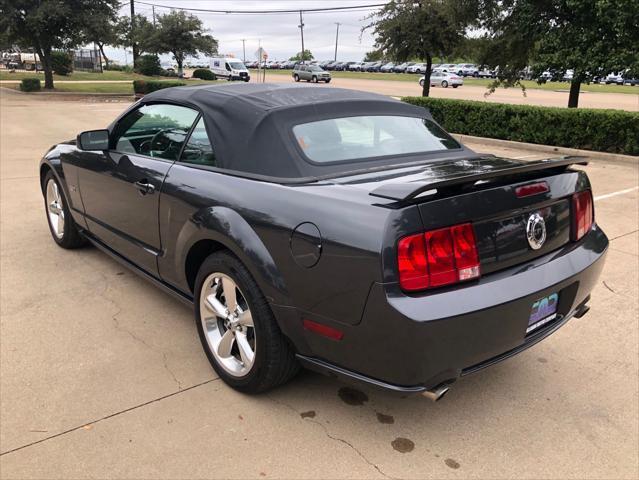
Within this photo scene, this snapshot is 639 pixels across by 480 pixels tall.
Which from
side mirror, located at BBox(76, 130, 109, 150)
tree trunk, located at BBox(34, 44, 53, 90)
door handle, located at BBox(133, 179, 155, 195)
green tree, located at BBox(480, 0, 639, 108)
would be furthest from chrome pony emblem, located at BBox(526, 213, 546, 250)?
tree trunk, located at BBox(34, 44, 53, 90)

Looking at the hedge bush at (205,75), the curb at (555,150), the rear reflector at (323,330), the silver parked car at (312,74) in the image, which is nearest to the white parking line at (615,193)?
the curb at (555,150)

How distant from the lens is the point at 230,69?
48.1m

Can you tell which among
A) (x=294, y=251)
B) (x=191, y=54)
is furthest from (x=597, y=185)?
(x=191, y=54)

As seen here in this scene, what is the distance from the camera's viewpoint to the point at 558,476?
231cm

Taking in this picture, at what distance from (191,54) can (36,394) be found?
48.0 metres

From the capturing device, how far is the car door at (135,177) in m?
3.39

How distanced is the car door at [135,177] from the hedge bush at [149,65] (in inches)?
1867

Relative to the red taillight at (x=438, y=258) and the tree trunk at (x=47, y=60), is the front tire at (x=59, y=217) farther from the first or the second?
the tree trunk at (x=47, y=60)

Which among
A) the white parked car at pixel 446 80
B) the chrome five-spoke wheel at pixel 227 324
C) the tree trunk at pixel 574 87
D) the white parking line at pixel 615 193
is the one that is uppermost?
the white parked car at pixel 446 80

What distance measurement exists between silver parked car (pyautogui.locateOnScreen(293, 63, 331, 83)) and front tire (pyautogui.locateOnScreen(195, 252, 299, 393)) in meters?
44.9

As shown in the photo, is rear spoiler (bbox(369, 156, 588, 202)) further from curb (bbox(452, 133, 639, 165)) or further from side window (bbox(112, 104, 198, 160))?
curb (bbox(452, 133, 639, 165))

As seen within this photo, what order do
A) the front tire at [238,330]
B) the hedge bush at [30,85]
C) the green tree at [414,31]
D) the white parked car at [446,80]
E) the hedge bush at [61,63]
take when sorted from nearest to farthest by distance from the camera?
1. the front tire at [238,330]
2. the green tree at [414,31]
3. the hedge bush at [30,85]
4. the hedge bush at [61,63]
5. the white parked car at [446,80]

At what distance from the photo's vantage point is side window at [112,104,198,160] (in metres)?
Result: 3.39

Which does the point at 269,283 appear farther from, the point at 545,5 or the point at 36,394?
the point at 545,5
